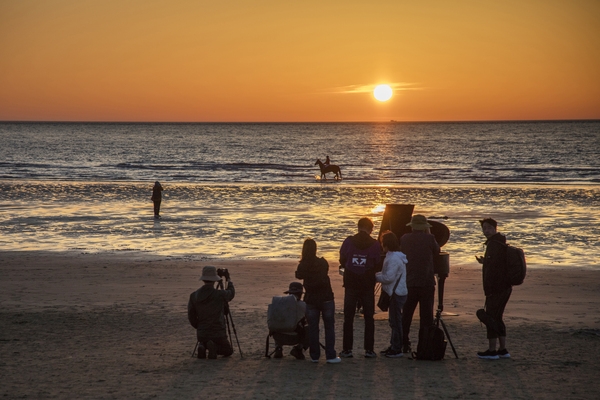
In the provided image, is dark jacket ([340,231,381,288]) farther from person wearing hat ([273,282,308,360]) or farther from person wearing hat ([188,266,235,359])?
person wearing hat ([188,266,235,359])

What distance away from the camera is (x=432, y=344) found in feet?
30.2

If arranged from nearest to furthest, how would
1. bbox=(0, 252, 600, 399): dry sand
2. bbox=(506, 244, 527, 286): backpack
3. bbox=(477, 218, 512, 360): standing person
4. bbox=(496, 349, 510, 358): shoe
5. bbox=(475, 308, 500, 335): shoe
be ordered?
bbox=(0, 252, 600, 399): dry sand, bbox=(506, 244, 527, 286): backpack, bbox=(477, 218, 512, 360): standing person, bbox=(475, 308, 500, 335): shoe, bbox=(496, 349, 510, 358): shoe

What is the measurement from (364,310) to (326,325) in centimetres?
58

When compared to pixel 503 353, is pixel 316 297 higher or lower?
higher

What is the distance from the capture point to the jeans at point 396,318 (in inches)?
373

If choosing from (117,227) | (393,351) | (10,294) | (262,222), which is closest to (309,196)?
(262,222)

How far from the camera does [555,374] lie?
8.59m

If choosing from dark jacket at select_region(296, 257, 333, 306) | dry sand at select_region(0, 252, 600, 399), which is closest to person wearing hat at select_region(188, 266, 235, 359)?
dry sand at select_region(0, 252, 600, 399)

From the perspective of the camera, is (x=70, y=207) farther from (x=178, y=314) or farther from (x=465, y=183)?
(x=465, y=183)

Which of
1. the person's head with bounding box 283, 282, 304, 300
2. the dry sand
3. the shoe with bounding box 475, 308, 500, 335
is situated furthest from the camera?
the person's head with bounding box 283, 282, 304, 300

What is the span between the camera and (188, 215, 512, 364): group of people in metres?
8.98

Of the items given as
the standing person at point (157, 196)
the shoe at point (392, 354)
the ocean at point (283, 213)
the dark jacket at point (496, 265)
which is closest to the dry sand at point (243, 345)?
the shoe at point (392, 354)

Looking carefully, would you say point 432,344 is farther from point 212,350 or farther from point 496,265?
point 212,350

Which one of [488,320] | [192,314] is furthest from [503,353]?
[192,314]
